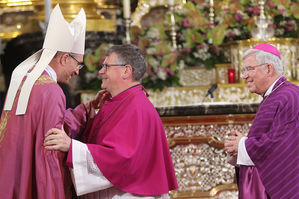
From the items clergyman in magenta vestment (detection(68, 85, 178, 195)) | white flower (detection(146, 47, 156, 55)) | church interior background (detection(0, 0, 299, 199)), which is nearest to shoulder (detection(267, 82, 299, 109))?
clergyman in magenta vestment (detection(68, 85, 178, 195))

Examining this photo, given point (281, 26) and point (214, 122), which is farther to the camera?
point (281, 26)

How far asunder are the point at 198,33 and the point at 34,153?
3690 mm

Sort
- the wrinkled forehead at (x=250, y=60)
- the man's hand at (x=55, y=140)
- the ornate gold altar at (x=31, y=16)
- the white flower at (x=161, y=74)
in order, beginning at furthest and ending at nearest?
the ornate gold altar at (x=31, y=16) → the white flower at (x=161, y=74) → the wrinkled forehead at (x=250, y=60) → the man's hand at (x=55, y=140)

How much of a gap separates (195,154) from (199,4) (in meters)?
2.17

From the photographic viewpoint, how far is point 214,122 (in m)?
5.14

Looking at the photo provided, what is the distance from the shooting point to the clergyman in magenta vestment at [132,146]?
3234 millimetres

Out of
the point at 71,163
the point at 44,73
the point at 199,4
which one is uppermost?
the point at 199,4

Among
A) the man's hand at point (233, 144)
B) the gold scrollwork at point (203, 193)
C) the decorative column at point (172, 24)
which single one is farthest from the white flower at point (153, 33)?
the man's hand at point (233, 144)

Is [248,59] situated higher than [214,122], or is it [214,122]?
[248,59]

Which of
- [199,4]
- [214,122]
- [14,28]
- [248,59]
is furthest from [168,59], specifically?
[248,59]

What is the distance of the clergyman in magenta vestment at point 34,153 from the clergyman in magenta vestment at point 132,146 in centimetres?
16

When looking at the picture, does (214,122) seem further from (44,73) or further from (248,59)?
(44,73)

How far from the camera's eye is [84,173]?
126 inches

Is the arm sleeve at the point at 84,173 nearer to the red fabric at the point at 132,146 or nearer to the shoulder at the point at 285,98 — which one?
the red fabric at the point at 132,146
